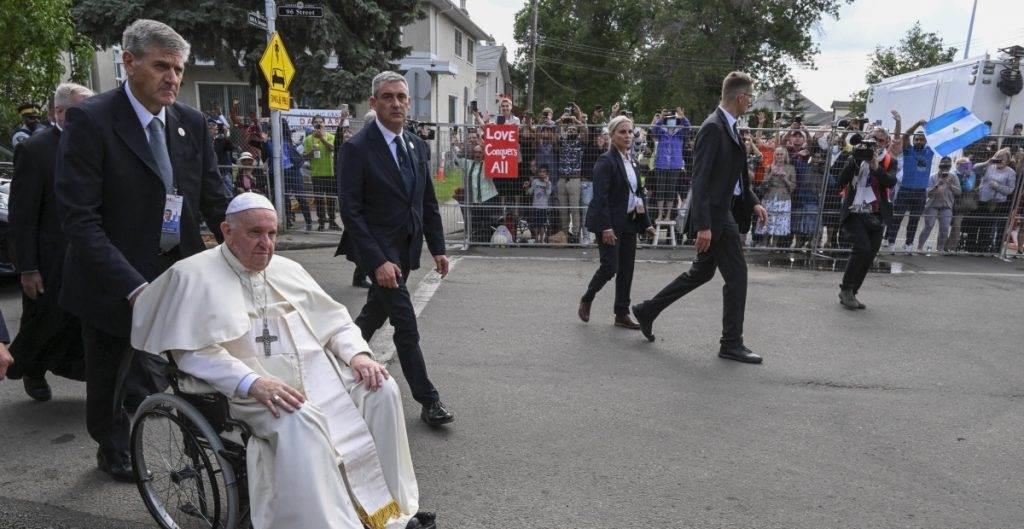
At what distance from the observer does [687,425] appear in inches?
170

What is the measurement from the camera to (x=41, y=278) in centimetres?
425

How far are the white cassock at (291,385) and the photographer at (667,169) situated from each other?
794 centimetres

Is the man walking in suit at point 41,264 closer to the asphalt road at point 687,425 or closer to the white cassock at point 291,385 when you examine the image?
the asphalt road at point 687,425


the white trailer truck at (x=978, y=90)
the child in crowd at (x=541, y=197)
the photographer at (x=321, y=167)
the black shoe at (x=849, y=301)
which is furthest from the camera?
the white trailer truck at (x=978, y=90)

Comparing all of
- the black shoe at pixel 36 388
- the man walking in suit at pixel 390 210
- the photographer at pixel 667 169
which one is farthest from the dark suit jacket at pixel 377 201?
the photographer at pixel 667 169

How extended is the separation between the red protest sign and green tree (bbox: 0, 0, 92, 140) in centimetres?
696


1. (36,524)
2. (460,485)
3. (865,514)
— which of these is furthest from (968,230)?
(36,524)

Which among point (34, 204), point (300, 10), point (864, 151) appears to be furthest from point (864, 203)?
point (300, 10)

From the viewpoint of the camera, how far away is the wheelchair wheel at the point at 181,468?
2554 millimetres

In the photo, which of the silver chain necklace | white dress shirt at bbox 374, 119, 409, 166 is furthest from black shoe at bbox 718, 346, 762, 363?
the silver chain necklace

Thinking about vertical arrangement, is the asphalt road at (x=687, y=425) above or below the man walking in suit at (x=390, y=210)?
below

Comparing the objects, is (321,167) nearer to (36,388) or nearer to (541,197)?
(541,197)

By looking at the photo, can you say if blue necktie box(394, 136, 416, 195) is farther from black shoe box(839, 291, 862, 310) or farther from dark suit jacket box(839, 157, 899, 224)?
black shoe box(839, 291, 862, 310)

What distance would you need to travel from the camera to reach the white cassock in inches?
95.8
